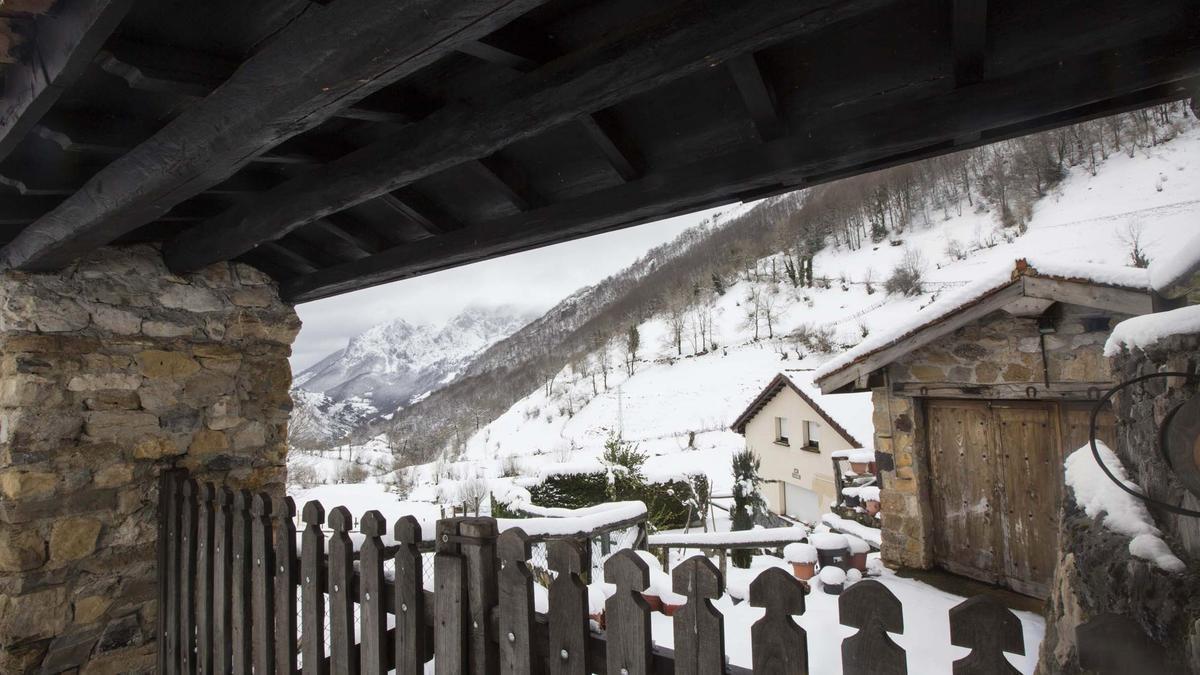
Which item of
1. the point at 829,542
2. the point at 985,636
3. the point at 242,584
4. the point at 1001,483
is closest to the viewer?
the point at 985,636

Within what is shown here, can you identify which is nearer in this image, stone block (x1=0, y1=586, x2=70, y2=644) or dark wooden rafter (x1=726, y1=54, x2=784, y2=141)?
dark wooden rafter (x1=726, y1=54, x2=784, y2=141)

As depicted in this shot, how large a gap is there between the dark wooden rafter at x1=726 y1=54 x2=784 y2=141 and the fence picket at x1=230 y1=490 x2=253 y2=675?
193 centimetres

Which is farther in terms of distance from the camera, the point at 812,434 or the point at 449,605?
the point at 812,434

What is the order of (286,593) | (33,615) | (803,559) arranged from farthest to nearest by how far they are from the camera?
(803,559), (33,615), (286,593)

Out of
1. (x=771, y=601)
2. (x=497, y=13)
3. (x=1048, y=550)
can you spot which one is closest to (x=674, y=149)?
(x=497, y=13)

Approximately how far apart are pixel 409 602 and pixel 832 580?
4899 millimetres

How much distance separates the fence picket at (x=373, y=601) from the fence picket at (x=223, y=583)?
73 cm

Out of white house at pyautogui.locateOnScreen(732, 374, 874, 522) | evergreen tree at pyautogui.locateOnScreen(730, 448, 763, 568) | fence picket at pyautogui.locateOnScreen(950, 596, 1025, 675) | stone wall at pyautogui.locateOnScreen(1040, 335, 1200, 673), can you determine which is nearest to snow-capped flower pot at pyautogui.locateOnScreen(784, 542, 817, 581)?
evergreen tree at pyautogui.locateOnScreen(730, 448, 763, 568)

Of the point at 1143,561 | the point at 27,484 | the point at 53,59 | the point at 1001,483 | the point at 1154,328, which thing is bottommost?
the point at 1001,483

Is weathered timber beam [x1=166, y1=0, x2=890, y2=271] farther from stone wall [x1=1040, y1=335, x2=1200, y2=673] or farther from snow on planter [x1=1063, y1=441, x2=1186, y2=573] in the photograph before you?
snow on planter [x1=1063, y1=441, x2=1186, y2=573]

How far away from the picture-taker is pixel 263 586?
178 cm

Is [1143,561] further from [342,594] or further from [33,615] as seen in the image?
[33,615]

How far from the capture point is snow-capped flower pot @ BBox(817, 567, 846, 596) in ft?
17.4

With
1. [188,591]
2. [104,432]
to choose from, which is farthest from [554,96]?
[104,432]
